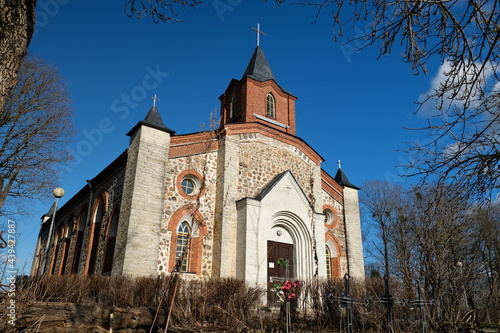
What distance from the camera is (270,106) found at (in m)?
21.5

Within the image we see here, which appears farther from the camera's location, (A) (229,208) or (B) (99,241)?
(B) (99,241)

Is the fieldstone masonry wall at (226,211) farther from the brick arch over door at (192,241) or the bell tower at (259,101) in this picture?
the bell tower at (259,101)

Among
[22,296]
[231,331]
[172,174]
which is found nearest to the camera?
[22,296]

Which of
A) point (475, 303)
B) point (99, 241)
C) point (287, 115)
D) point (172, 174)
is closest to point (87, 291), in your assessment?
point (172, 174)

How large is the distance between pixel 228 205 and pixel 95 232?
24.5ft

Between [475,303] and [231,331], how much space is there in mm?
6194

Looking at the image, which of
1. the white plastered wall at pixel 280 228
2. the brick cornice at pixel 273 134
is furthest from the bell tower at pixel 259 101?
the white plastered wall at pixel 280 228

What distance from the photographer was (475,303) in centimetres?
898

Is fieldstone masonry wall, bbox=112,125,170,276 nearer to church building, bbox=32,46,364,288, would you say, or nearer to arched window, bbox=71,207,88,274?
church building, bbox=32,46,364,288

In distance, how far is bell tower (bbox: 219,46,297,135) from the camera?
20.6 metres

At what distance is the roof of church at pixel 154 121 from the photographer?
1520cm

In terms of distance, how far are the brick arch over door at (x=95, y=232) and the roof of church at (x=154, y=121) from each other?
487 centimetres

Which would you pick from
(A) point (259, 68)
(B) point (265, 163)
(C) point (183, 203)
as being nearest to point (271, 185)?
(B) point (265, 163)

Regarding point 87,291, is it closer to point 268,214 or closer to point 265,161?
point 268,214
